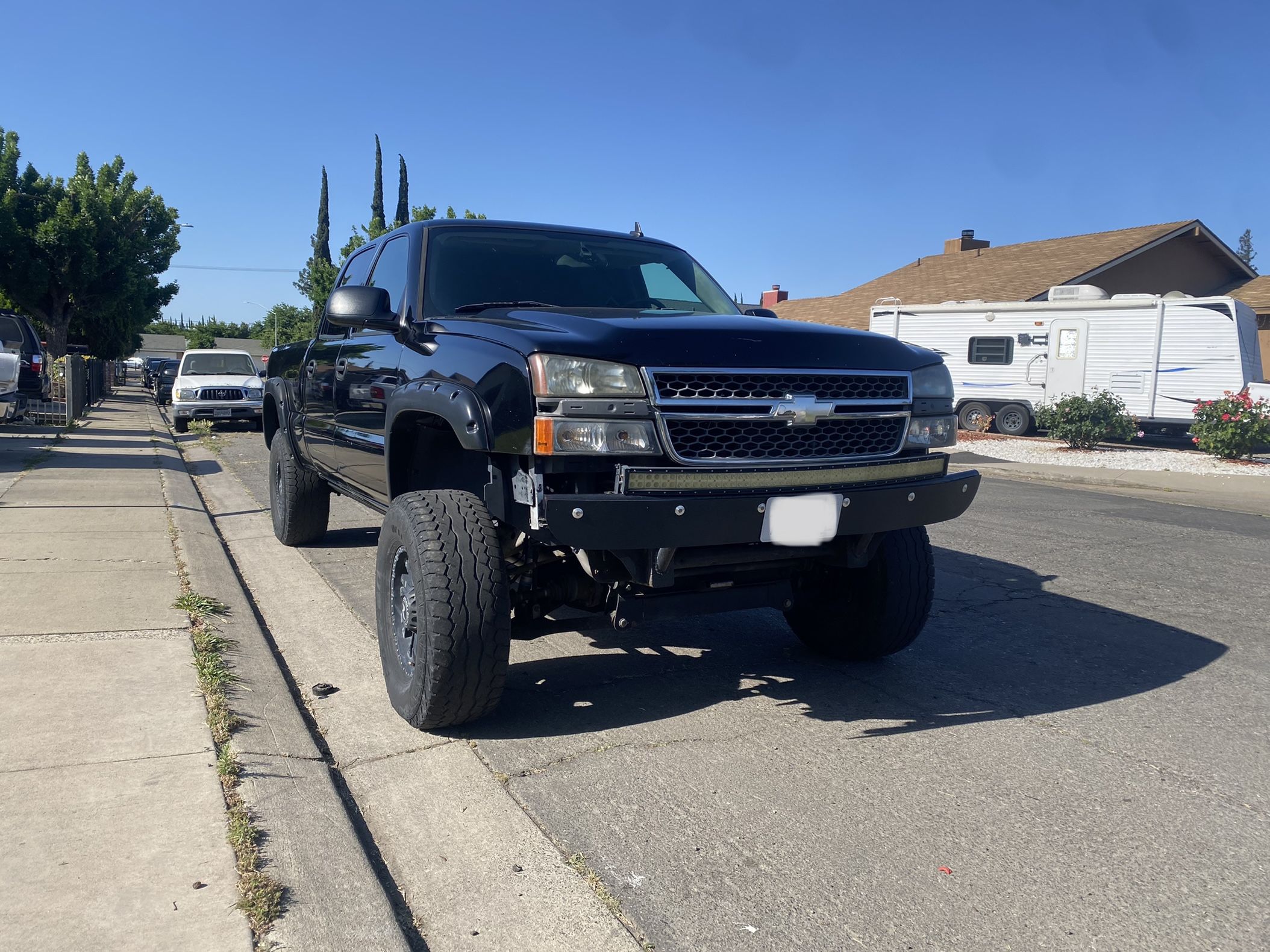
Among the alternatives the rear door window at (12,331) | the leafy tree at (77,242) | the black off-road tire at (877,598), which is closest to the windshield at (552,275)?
the black off-road tire at (877,598)

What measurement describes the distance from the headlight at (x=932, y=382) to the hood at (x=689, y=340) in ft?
0.12

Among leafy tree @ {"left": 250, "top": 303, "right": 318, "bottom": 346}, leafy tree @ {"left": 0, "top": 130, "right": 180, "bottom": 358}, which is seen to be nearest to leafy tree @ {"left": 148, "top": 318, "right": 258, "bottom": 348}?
leafy tree @ {"left": 250, "top": 303, "right": 318, "bottom": 346}

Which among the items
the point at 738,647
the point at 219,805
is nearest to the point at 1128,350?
the point at 738,647

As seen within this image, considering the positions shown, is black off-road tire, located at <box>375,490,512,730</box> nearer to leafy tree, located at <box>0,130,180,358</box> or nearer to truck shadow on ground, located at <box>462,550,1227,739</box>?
truck shadow on ground, located at <box>462,550,1227,739</box>

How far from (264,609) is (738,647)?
2.67 m

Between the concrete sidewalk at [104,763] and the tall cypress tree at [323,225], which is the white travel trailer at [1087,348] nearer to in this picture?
the concrete sidewalk at [104,763]

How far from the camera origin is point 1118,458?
1598 centimetres

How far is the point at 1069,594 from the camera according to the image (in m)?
6.12

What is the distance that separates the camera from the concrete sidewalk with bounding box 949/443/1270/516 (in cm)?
1127

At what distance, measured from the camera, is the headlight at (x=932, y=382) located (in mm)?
3873

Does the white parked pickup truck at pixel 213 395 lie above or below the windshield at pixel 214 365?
below

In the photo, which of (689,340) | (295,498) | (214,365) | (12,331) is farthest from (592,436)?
(214,365)

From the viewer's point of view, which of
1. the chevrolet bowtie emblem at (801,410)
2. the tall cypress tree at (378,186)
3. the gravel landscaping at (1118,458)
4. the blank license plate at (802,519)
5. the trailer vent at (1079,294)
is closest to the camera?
the blank license plate at (802,519)

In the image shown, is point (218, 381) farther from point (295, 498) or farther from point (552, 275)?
point (552, 275)
